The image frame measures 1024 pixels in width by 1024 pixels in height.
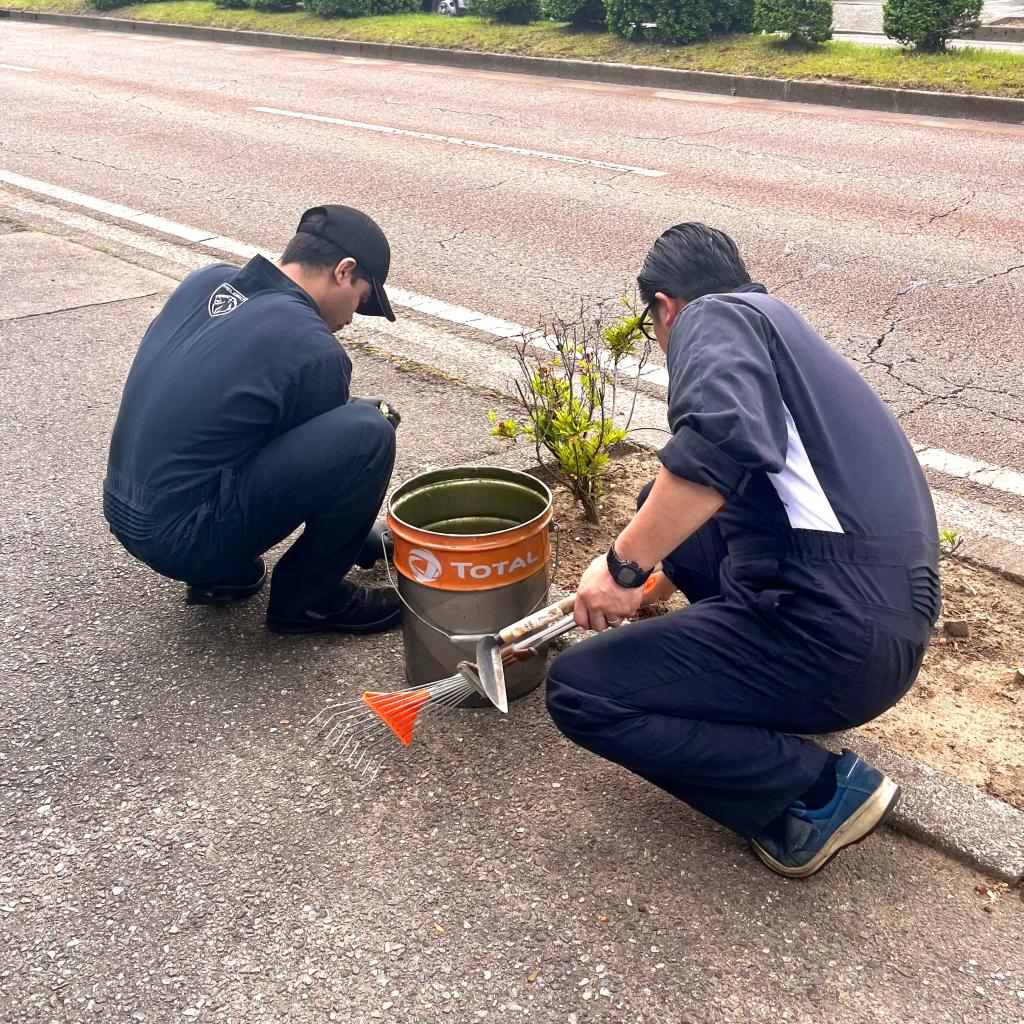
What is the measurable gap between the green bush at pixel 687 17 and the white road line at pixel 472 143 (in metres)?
5.08

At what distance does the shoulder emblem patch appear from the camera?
120 inches

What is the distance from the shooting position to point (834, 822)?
7.72 feet

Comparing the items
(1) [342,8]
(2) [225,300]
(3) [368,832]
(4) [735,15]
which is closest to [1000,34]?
(4) [735,15]

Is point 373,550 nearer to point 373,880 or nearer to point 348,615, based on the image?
point 348,615

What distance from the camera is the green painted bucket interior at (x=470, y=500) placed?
10.1ft

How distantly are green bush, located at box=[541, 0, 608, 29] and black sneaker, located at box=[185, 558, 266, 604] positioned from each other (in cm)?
1373

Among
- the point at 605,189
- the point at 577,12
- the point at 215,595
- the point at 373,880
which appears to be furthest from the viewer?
the point at 577,12

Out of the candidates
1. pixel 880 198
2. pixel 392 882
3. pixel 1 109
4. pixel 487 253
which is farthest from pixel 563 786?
pixel 1 109

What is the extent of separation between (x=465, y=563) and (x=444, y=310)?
345 centimetres

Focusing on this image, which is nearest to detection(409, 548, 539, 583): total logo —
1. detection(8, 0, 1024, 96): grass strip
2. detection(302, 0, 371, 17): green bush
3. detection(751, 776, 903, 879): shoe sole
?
detection(751, 776, 903, 879): shoe sole

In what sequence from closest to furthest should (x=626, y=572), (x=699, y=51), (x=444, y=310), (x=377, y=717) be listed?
(x=626, y=572) < (x=377, y=717) < (x=444, y=310) < (x=699, y=51)

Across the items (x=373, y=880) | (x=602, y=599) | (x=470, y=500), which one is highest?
(x=602, y=599)

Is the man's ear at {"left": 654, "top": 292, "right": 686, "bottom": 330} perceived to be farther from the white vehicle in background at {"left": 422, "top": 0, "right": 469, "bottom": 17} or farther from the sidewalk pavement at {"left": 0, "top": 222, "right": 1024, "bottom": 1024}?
the white vehicle in background at {"left": 422, "top": 0, "right": 469, "bottom": 17}

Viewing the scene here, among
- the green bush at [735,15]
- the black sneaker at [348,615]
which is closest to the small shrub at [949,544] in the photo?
the black sneaker at [348,615]
